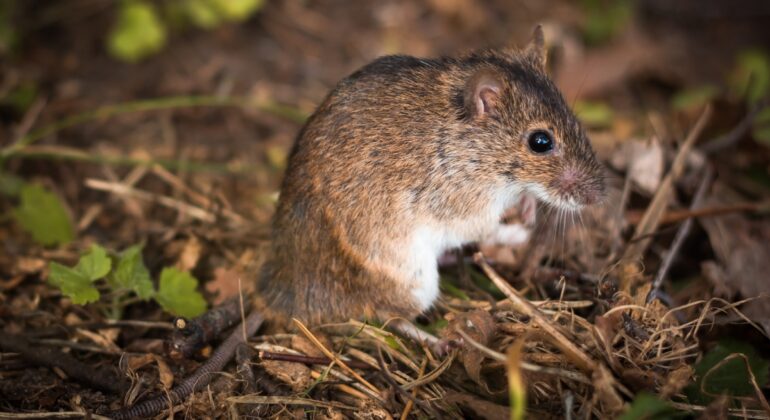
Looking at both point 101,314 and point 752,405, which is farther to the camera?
point 101,314

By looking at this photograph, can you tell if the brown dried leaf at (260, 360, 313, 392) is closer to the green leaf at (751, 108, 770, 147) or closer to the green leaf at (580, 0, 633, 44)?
the green leaf at (751, 108, 770, 147)

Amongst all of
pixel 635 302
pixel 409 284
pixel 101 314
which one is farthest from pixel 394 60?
pixel 101 314

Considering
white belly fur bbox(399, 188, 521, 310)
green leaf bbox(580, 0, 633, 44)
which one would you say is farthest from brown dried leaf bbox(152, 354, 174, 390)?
green leaf bbox(580, 0, 633, 44)

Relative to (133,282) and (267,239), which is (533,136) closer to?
(267,239)

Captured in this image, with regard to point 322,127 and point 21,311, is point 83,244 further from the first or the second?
point 322,127

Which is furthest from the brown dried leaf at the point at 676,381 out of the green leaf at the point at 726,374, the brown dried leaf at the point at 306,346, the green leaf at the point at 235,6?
the green leaf at the point at 235,6

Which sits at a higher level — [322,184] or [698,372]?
[322,184]

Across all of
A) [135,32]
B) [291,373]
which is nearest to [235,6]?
[135,32]
